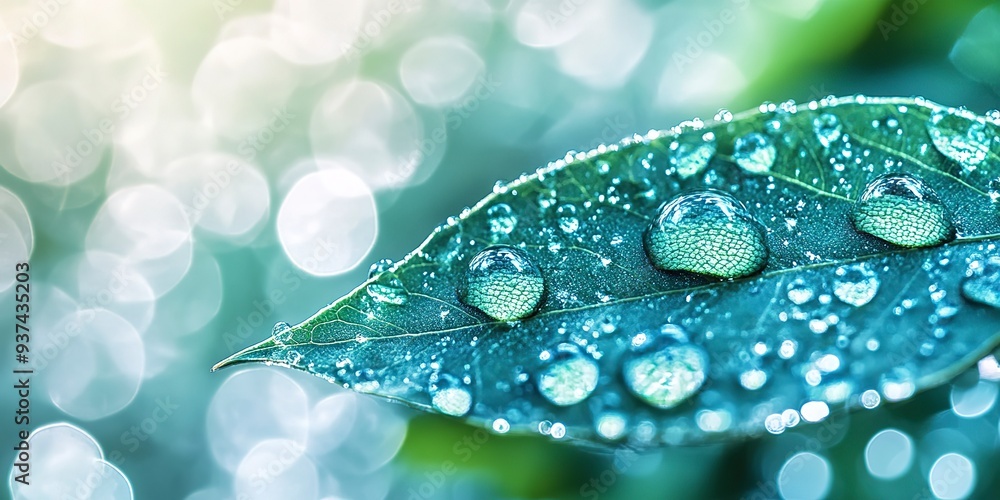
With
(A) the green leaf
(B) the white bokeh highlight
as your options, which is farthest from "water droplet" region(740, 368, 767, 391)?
(B) the white bokeh highlight

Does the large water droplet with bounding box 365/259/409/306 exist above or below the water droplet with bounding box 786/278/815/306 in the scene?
below

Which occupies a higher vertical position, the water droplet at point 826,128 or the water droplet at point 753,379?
the water droplet at point 826,128

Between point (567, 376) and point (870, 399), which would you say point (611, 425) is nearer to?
point (567, 376)

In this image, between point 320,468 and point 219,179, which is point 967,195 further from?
point 219,179

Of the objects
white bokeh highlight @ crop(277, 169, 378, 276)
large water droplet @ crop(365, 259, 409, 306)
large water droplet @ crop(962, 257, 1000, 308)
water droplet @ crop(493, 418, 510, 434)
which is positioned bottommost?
water droplet @ crop(493, 418, 510, 434)

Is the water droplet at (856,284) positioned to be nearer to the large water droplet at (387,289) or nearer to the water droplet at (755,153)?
the water droplet at (755,153)

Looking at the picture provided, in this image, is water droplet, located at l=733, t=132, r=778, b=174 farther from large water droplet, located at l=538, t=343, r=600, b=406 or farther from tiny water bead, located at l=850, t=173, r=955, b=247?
large water droplet, located at l=538, t=343, r=600, b=406

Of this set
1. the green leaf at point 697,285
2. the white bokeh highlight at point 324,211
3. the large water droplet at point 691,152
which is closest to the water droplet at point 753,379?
the green leaf at point 697,285
